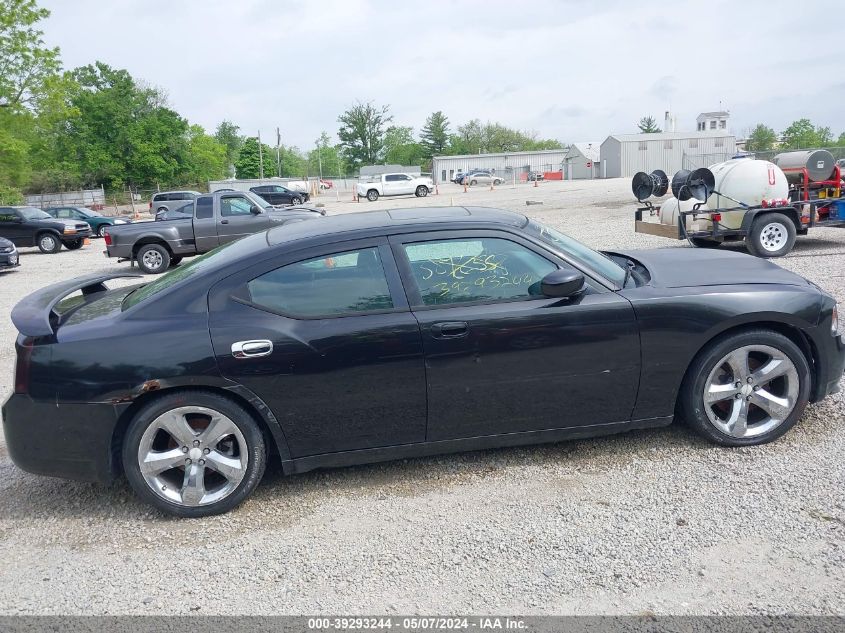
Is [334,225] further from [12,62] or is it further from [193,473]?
[12,62]

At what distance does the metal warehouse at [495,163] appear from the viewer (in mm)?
78256

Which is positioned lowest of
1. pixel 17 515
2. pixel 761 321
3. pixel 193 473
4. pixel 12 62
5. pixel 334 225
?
pixel 17 515

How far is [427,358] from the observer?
11.9 ft

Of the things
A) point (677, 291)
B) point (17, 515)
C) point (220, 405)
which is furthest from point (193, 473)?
point (677, 291)

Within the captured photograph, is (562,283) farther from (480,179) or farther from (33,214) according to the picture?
(480,179)

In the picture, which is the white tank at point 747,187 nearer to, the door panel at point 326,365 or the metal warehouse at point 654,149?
the door panel at point 326,365

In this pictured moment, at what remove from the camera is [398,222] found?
399 centimetres

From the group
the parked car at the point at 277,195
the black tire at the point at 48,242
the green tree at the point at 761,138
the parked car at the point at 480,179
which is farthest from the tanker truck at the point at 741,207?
the green tree at the point at 761,138

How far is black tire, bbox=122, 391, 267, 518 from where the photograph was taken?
3.51 m

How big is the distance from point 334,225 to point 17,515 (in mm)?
2448

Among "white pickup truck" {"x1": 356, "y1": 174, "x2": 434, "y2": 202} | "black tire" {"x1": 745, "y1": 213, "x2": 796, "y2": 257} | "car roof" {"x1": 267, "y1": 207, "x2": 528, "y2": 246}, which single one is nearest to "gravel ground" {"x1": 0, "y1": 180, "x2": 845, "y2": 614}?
"car roof" {"x1": 267, "y1": 207, "x2": 528, "y2": 246}

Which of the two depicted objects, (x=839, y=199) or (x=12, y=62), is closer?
(x=839, y=199)

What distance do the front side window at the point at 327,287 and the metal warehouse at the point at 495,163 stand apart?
74.0 meters

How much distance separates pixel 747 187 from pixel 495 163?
70.4m
